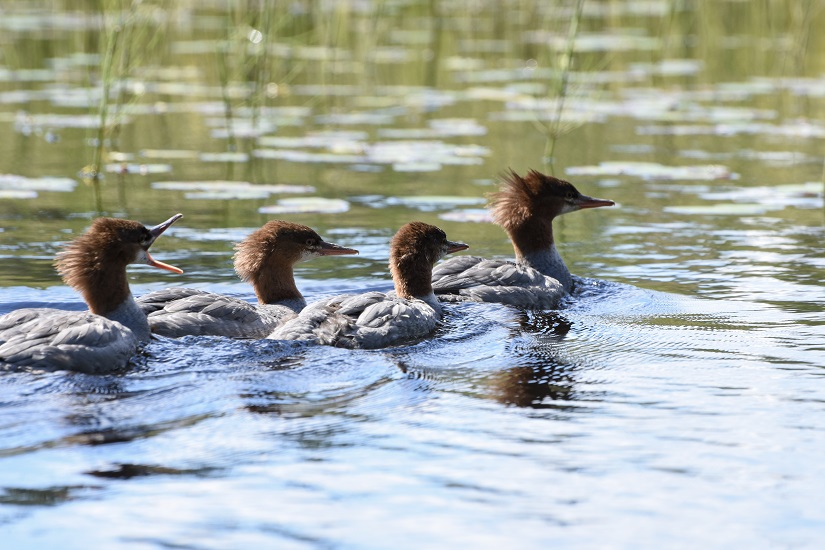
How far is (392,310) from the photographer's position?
6992 millimetres

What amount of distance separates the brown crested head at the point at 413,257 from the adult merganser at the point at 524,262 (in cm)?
50

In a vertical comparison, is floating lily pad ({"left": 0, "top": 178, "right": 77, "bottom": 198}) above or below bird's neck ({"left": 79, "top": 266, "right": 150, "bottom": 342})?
above

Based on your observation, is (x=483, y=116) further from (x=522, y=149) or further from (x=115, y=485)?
(x=115, y=485)

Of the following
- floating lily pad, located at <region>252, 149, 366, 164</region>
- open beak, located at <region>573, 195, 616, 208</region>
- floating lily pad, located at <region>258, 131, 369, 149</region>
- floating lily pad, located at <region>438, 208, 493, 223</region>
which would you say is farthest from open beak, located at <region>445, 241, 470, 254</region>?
floating lily pad, located at <region>258, 131, 369, 149</region>

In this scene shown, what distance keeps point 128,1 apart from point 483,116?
526 centimetres

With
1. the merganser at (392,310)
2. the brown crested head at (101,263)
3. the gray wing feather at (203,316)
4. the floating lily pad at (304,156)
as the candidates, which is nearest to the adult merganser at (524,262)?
the merganser at (392,310)

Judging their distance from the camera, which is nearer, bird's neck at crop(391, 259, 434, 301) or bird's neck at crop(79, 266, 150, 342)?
bird's neck at crop(79, 266, 150, 342)

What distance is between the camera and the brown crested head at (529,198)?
899 cm

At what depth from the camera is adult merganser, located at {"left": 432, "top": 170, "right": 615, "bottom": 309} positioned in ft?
26.8

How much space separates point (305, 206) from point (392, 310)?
11.3ft

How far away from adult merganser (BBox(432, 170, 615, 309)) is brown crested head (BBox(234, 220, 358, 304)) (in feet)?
3.46

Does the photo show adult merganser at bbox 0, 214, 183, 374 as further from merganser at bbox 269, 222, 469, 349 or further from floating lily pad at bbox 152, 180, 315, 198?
floating lily pad at bbox 152, 180, 315, 198

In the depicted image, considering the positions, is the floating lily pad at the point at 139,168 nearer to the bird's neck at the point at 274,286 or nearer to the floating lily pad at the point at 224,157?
the floating lily pad at the point at 224,157

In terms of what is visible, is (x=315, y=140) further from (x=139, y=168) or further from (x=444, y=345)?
(x=444, y=345)
